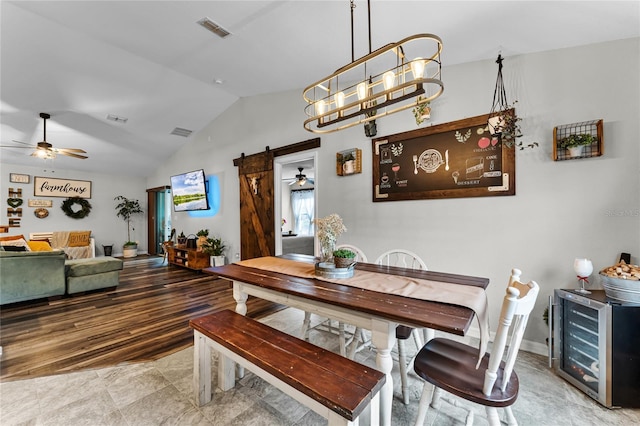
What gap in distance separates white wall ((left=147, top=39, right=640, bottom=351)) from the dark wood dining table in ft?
3.22

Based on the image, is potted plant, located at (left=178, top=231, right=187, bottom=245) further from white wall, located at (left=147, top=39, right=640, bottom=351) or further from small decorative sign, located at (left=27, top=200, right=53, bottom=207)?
white wall, located at (left=147, top=39, right=640, bottom=351)

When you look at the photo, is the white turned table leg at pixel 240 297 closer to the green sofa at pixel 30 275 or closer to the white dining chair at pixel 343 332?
the white dining chair at pixel 343 332

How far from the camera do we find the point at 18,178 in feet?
20.5

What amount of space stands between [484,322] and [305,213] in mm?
8135

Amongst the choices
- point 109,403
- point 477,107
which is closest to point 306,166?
point 477,107

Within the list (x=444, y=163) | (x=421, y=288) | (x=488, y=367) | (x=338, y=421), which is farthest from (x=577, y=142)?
(x=338, y=421)

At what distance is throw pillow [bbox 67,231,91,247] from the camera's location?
6742 millimetres

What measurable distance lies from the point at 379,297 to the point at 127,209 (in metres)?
8.87

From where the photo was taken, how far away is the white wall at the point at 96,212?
632 cm

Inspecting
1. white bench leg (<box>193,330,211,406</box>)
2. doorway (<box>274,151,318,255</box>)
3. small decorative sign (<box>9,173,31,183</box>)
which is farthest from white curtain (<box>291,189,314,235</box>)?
white bench leg (<box>193,330,211,406</box>)

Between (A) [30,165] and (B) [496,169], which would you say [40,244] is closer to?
(A) [30,165]

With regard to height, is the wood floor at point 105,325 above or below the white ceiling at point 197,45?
below

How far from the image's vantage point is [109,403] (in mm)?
1708

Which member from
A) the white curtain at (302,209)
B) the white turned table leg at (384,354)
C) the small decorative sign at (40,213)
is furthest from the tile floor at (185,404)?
the white curtain at (302,209)
